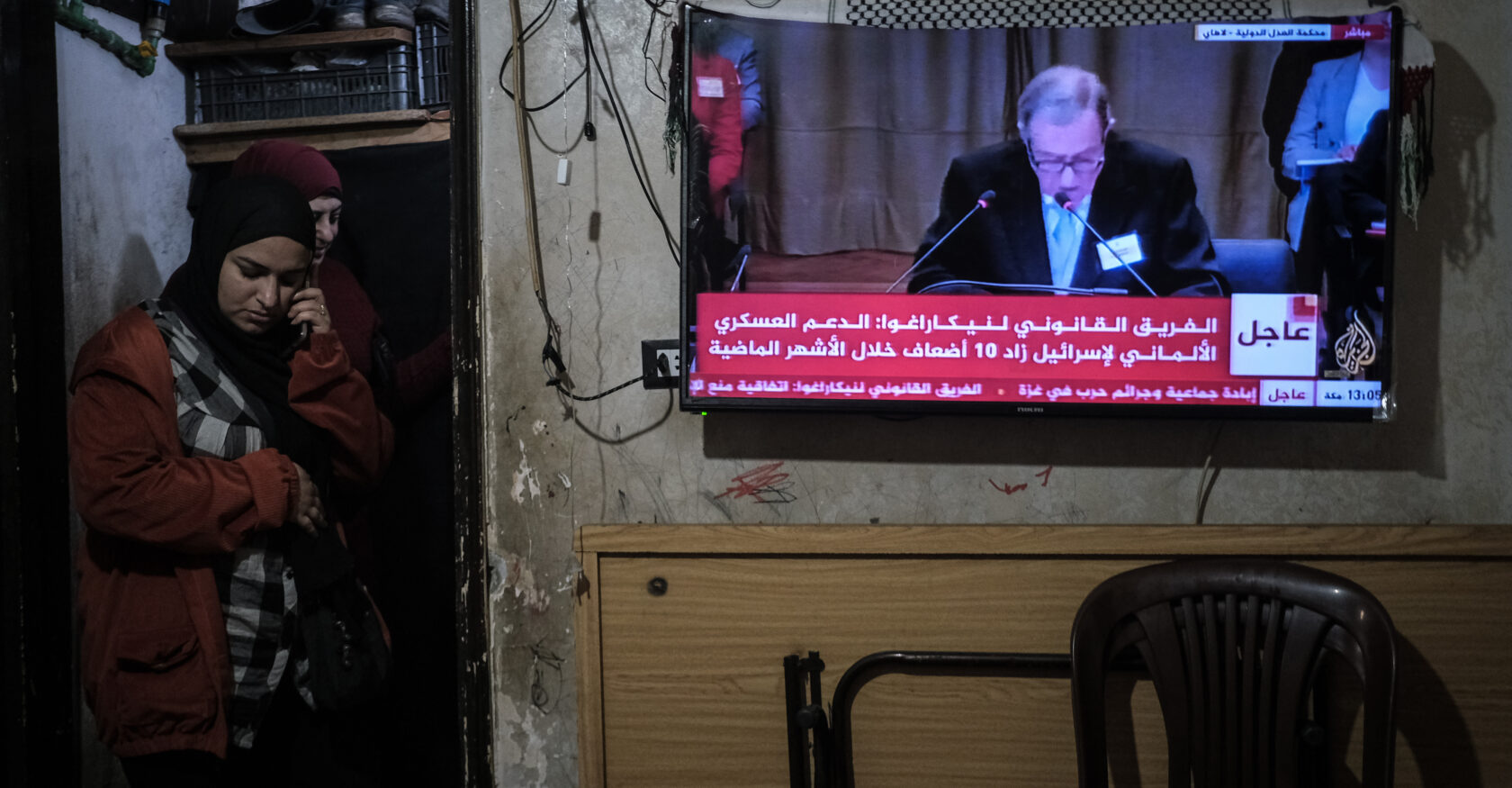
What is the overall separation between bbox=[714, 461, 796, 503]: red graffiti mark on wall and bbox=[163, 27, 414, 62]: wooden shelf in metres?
1.15

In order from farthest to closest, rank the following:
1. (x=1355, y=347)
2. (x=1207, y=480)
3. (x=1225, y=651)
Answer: (x=1207, y=480) < (x=1355, y=347) < (x=1225, y=651)

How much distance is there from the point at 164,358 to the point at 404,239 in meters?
0.50

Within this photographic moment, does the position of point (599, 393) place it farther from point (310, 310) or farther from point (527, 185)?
point (310, 310)

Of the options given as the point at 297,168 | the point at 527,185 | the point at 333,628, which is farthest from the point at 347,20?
the point at 333,628

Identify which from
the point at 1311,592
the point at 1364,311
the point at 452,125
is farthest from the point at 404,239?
the point at 1364,311

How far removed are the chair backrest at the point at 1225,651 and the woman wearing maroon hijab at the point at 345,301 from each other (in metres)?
1.36

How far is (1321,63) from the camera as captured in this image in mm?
1766

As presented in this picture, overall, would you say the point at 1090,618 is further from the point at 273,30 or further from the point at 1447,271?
the point at 273,30

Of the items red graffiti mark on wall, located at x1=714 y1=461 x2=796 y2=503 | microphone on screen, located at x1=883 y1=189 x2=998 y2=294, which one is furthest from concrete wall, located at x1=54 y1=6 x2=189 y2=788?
microphone on screen, located at x1=883 y1=189 x2=998 y2=294

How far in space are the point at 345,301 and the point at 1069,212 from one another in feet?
4.88

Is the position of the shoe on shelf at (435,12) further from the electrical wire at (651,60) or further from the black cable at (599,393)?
the black cable at (599,393)

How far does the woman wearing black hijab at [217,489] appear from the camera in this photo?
1666 millimetres

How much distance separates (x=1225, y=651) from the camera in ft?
4.77

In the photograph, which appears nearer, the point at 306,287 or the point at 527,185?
the point at 306,287
